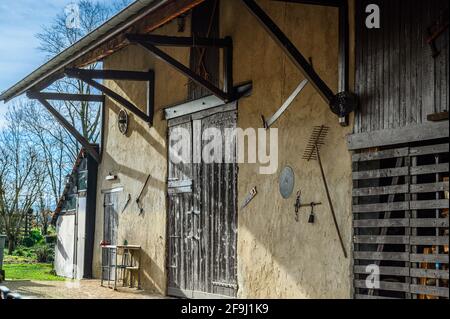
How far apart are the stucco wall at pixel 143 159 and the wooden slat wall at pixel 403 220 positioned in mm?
4895

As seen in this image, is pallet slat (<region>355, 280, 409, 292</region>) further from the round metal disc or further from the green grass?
the green grass

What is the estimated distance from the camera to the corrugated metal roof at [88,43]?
8.64 m

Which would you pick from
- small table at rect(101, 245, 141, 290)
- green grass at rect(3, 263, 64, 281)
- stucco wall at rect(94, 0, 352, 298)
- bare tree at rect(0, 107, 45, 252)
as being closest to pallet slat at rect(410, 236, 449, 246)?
stucco wall at rect(94, 0, 352, 298)

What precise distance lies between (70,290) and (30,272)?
5.38 m

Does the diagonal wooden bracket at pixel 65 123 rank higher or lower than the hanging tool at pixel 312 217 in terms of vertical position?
higher

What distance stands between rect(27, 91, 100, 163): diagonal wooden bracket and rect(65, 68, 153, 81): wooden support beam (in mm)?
1983

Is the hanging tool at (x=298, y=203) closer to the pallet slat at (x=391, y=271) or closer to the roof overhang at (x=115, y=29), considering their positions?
the pallet slat at (x=391, y=271)

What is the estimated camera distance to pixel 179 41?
9.91 metres

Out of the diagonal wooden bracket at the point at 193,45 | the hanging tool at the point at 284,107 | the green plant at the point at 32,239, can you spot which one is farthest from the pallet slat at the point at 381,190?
the green plant at the point at 32,239

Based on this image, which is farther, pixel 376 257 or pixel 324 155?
pixel 324 155

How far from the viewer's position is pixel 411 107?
22.9 ft

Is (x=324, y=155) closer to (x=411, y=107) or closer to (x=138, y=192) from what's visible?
(x=411, y=107)
